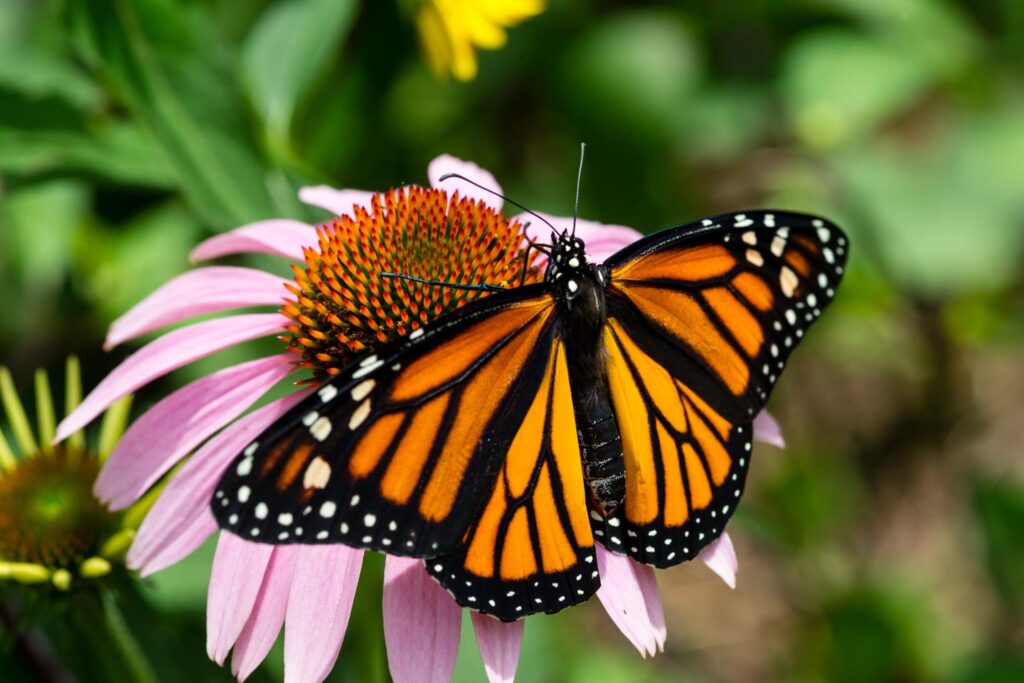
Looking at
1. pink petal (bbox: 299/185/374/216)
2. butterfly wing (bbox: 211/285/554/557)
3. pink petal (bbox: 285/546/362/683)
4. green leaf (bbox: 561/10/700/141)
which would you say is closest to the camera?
butterfly wing (bbox: 211/285/554/557)

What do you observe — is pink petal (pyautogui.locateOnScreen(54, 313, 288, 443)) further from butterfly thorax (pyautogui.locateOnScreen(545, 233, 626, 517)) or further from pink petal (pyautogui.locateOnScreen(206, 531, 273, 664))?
butterfly thorax (pyautogui.locateOnScreen(545, 233, 626, 517))

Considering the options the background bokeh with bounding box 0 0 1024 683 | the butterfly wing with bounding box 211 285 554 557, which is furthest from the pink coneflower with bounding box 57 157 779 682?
the background bokeh with bounding box 0 0 1024 683

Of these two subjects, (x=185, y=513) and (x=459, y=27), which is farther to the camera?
(x=459, y=27)

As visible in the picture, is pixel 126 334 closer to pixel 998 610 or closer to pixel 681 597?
pixel 681 597

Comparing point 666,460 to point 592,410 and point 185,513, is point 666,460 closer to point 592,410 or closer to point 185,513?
point 592,410

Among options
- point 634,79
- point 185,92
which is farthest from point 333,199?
point 634,79

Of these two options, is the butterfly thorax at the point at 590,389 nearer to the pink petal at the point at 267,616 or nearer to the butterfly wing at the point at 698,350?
the butterfly wing at the point at 698,350

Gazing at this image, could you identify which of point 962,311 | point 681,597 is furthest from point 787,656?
point 962,311
